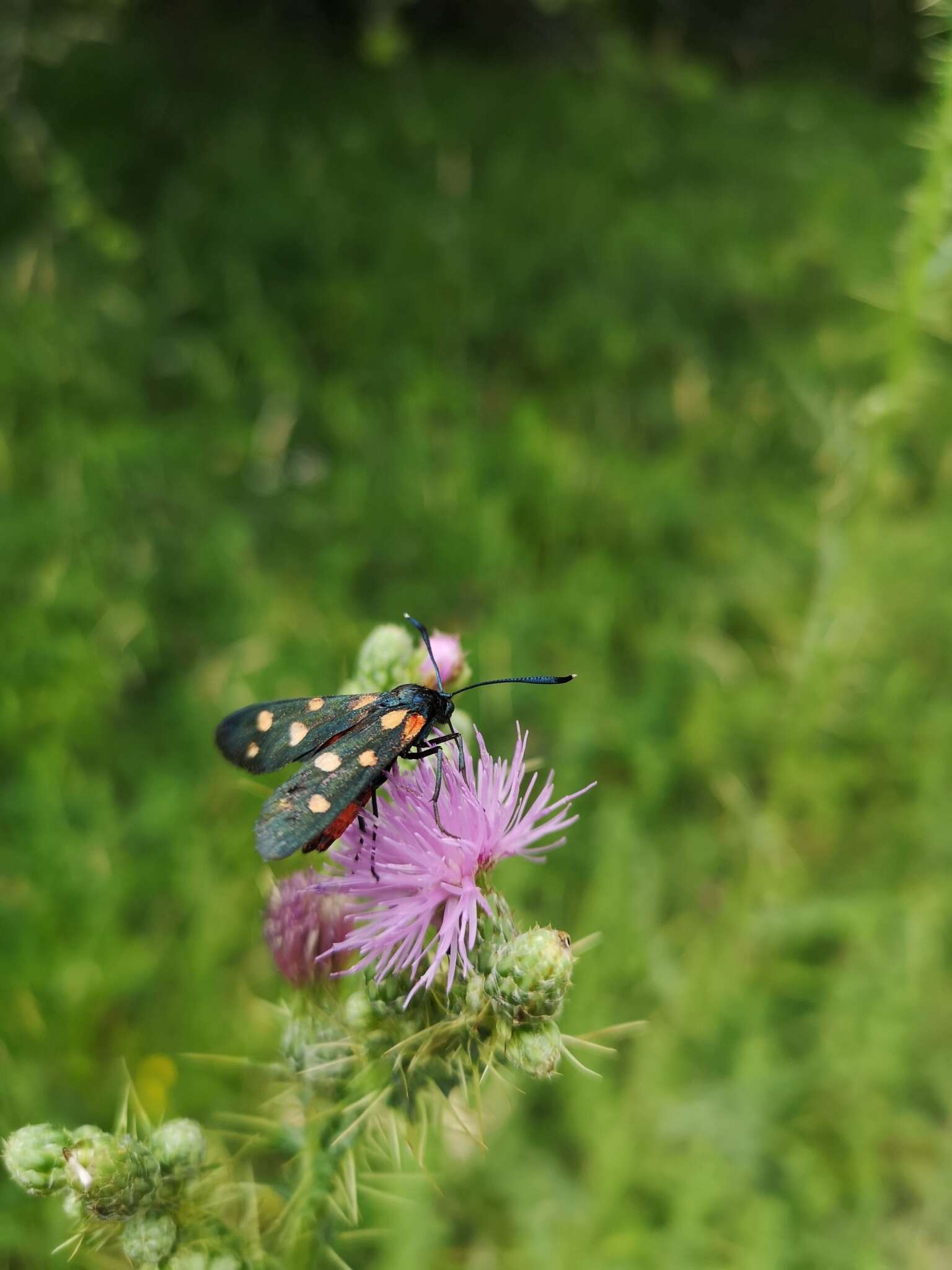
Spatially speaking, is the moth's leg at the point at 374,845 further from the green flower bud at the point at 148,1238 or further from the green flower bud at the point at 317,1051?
Answer: the green flower bud at the point at 148,1238

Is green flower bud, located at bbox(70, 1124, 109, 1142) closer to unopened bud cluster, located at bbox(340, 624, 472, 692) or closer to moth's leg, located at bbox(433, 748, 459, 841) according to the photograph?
moth's leg, located at bbox(433, 748, 459, 841)

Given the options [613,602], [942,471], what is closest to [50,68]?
[613,602]

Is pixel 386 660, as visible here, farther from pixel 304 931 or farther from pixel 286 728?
pixel 304 931

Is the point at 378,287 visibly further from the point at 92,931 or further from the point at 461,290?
the point at 92,931

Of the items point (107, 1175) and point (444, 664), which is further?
point (444, 664)

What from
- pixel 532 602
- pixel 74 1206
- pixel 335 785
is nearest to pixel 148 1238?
pixel 74 1206

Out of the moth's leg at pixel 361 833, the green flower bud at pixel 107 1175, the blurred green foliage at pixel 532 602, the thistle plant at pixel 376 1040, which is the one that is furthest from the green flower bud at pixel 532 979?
the blurred green foliage at pixel 532 602
